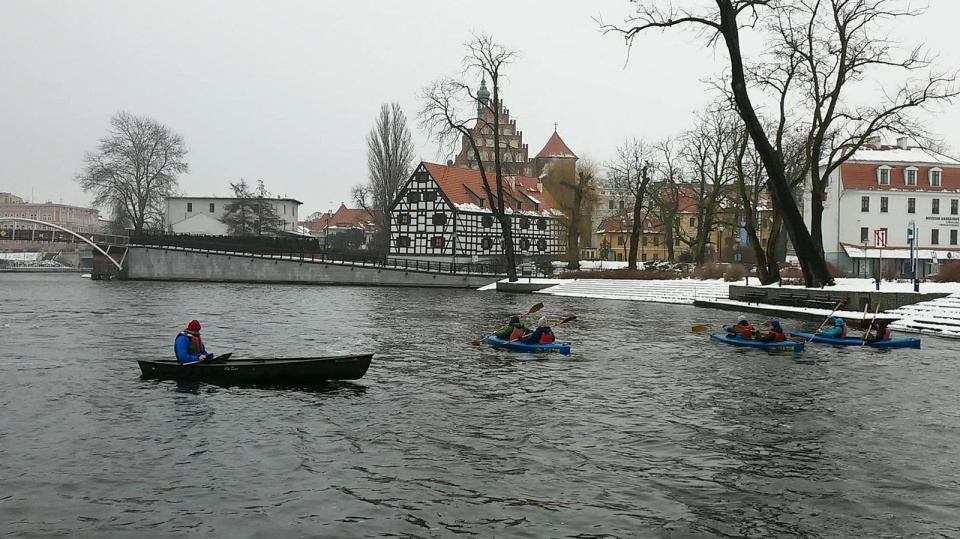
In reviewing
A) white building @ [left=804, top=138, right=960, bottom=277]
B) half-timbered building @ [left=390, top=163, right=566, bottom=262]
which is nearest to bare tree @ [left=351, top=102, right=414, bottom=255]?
half-timbered building @ [left=390, top=163, right=566, bottom=262]

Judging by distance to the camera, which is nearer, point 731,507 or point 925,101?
point 731,507

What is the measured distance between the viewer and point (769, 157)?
3406cm

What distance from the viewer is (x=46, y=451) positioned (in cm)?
1160

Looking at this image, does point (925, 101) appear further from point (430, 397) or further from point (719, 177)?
point (430, 397)

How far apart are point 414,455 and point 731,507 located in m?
4.45

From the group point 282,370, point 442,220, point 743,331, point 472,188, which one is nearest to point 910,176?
point 472,188

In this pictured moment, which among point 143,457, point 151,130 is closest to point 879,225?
point 143,457

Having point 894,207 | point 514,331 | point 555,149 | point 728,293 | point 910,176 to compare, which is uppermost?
point 555,149

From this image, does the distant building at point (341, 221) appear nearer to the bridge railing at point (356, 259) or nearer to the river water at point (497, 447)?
the bridge railing at point (356, 259)

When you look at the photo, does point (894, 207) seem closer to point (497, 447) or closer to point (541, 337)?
point (541, 337)

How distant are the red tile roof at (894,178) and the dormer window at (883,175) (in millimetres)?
250

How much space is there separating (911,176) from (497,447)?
65.6 meters

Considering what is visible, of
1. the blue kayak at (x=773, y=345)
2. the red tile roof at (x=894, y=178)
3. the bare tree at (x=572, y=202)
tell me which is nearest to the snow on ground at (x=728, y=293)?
the bare tree at (x=572, y=202)

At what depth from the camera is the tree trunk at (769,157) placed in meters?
33.0
